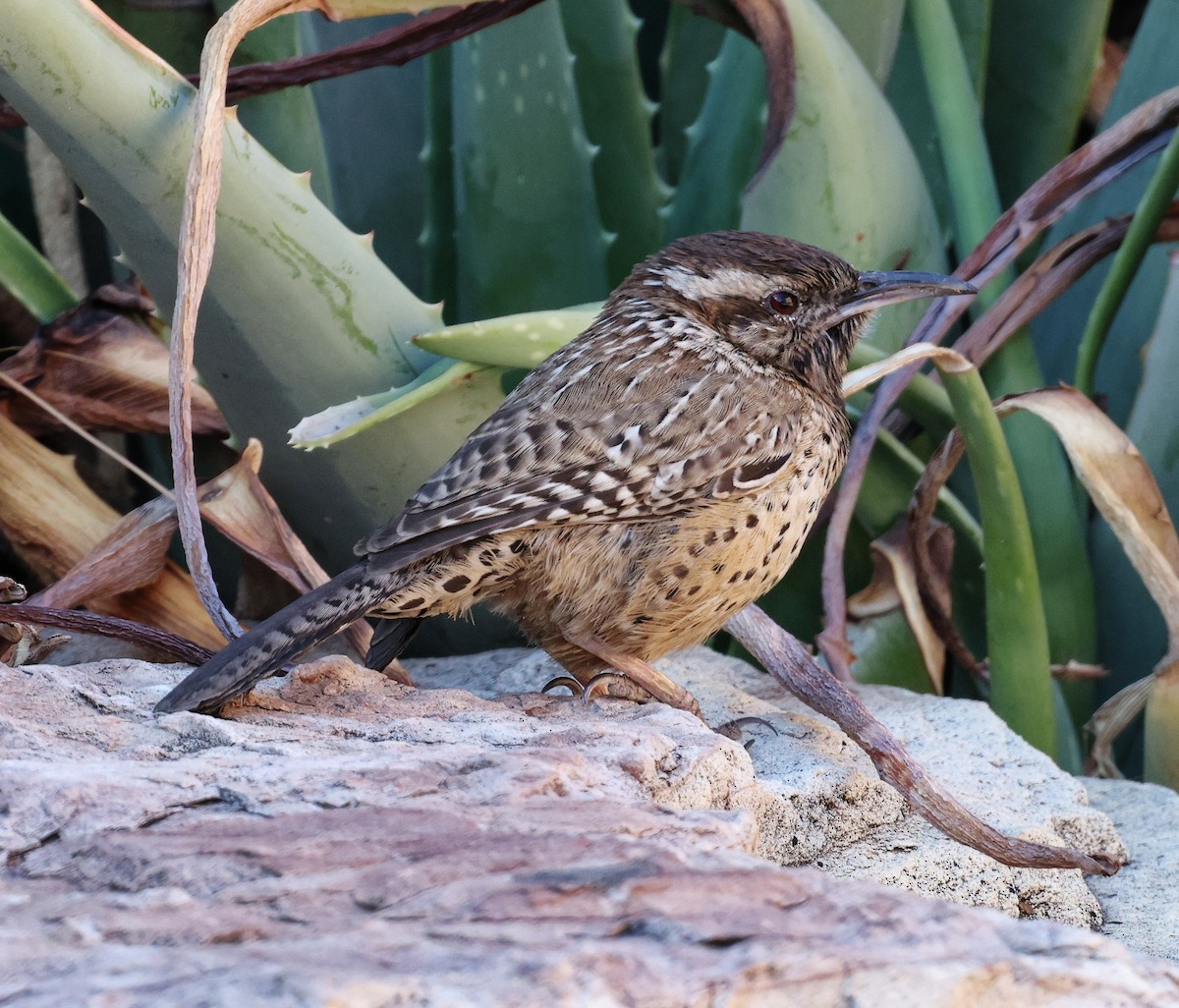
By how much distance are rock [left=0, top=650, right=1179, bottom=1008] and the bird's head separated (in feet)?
2.79

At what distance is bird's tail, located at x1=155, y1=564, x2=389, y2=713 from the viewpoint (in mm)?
1803

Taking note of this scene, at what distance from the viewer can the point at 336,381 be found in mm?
2375

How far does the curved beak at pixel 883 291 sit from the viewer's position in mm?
2420

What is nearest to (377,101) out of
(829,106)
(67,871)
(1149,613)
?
(829,106)

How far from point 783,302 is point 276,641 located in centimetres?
112

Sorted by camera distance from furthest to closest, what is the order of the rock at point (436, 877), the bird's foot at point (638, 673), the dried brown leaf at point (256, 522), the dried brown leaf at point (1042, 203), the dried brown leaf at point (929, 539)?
the dried brown leaf at point (1042, 203) < the dried brown leaf at point (929, 539) < the dried brown leaf at point (256, 522) < the bird's foot at point (638, 673) < the rock at point (436, 877)

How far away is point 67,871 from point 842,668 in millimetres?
1601

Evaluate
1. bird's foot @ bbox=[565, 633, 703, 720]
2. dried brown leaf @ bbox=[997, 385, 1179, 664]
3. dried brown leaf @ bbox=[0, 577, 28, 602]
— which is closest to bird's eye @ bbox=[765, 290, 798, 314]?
dried brown leaf @ bbox=[997, 385, 1179, 664]

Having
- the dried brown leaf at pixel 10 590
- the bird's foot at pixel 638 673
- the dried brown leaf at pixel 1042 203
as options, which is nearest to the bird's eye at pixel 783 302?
the dried brown leaf at pixel 1042 203

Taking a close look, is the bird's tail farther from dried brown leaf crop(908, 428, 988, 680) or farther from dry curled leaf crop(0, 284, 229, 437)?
dried brown leaf crop(908, 428, 988, 680)

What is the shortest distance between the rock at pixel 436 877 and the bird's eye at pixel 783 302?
2.89 feet

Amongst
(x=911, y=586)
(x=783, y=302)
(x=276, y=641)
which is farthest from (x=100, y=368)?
Result: (x=911, y=586)

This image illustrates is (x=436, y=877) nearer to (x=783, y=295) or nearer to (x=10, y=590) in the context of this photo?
(x=10, y=590)

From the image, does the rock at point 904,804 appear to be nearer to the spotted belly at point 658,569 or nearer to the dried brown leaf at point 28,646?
the spotted belly at point 658,569
